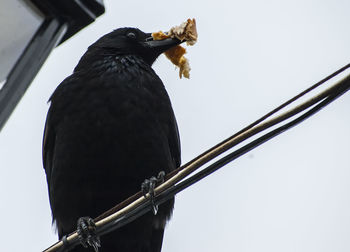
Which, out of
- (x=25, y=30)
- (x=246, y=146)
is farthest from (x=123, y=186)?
(x=246, y=146)

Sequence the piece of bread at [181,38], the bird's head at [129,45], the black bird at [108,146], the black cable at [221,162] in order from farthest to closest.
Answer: the bird's head at [129,45], the piece of bread at [181,38], the black bird at [108,146], the black cable at [221,162]

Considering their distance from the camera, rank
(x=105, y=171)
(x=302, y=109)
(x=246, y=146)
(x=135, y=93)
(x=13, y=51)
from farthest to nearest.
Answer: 1. (x=135, y=93)
2. (x=105, y=171)
3. (x=13, y=51)
4. (x=246, y=146)
5. (x=302, y=109)

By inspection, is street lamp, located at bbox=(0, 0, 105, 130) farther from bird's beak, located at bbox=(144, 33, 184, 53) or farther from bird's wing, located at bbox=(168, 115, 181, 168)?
bird's beak, located at bbox=(144, 33, 184, 53)

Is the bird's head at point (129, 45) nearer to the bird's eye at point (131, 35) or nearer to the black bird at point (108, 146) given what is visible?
the bird's eye at point (131, 35)

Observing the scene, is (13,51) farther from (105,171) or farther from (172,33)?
(172,33)

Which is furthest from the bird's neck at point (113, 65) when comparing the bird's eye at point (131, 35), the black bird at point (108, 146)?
the bird's eye at point (131, 35)
